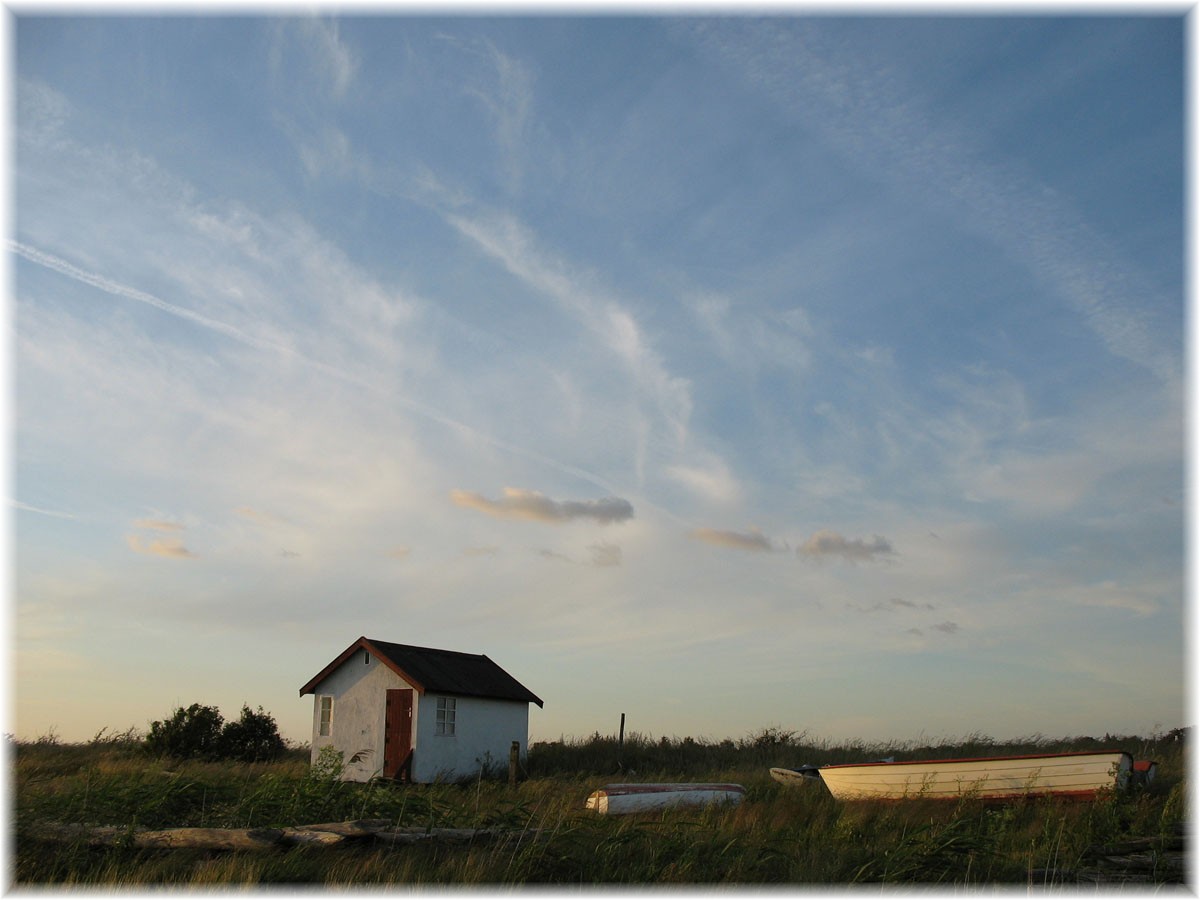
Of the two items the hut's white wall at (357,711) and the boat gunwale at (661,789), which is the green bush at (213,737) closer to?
the hut's white wall at (357,711)

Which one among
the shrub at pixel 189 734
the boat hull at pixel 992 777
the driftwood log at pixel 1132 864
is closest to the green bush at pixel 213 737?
the shrub at pixel 189 734

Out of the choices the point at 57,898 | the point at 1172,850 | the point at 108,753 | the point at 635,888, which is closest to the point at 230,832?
the point at 57,898

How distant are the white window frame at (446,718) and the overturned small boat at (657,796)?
8.57m

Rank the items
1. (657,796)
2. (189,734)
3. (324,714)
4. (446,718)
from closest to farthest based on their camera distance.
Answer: (657,796), (446,718), (324,714), (189,734)

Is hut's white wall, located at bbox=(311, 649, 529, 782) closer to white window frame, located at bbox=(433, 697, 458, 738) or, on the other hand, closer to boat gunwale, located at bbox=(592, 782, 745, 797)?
white window frame, located at bbox=(433, 697, 458, 738)

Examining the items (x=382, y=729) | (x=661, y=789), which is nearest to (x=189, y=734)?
(x=382, y=729)

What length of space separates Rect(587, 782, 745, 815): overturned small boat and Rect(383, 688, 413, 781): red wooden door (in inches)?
321

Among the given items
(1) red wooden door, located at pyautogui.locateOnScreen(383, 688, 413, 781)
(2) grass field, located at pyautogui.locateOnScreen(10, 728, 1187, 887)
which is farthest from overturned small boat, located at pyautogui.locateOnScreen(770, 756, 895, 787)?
(1) red wooden door, located at pyautogui.locateOnScreen(383, 688, 413, 781)

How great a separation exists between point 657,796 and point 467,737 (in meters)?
9.99

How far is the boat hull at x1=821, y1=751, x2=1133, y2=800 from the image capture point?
56.3 ft

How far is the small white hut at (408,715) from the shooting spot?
2559 cm

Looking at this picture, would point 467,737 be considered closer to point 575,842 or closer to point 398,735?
point 398,735

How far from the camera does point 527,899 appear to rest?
28.1 ft

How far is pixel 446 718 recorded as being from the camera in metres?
26.6
